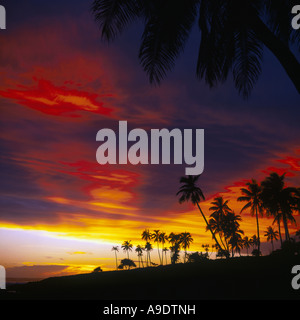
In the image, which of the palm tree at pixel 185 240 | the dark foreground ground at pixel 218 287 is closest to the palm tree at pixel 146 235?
the palm tree at pixel 185 240

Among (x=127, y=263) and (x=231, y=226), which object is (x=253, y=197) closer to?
(x=231, y=226)

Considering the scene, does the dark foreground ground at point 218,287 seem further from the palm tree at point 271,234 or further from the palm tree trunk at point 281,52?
the palm tree at point 271,234

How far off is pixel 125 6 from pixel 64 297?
84.8ft

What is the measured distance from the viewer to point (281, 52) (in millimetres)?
5520

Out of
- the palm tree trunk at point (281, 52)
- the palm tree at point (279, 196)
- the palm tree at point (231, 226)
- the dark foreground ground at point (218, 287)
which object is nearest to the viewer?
the palm tree trunk at point (281, 52)

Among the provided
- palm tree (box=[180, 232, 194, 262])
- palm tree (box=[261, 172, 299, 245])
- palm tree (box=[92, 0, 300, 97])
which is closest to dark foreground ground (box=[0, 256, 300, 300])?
palm tree (box=[261, 172, 299, 245])

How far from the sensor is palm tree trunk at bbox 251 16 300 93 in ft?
17.5

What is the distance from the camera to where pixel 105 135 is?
1013 centimetres

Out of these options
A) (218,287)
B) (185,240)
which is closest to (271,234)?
(185,240)

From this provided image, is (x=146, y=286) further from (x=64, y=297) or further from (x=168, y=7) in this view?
(x=168, y=7)

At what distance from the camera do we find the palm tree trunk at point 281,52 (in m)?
5.32

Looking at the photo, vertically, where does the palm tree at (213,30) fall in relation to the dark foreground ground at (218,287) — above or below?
above

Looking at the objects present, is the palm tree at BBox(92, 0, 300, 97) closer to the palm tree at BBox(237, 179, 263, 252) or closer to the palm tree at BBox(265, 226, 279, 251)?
the palm tree at BBox(237, 179, 263, 252)
